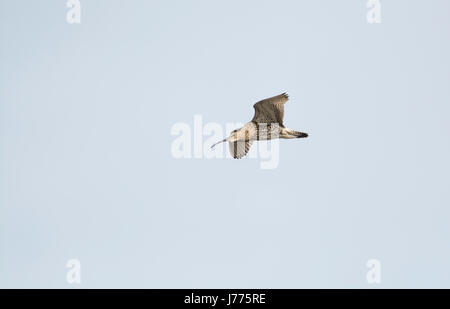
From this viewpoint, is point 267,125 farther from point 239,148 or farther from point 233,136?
point 239,148

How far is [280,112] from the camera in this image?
73.3ft

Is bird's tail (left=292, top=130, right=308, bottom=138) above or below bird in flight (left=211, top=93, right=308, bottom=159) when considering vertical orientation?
below

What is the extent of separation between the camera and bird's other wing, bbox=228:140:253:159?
2470 centimetres

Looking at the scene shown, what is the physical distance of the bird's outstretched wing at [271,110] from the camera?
22016 mm

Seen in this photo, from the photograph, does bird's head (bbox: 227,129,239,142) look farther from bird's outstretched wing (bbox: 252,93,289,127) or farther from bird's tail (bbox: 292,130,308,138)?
bird's tail (bbox: 292,130,308,138)

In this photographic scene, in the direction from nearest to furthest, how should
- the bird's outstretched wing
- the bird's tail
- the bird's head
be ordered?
the bird's outstretched wing < the bird's tail < the bird's head

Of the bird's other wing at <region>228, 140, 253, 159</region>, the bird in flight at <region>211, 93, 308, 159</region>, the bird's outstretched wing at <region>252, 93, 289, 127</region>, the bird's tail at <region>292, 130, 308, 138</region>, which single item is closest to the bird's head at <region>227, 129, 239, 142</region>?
the bird in flight at <region>211, 93, 308, 159</region>

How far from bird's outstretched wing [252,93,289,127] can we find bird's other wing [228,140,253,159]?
2.25m
